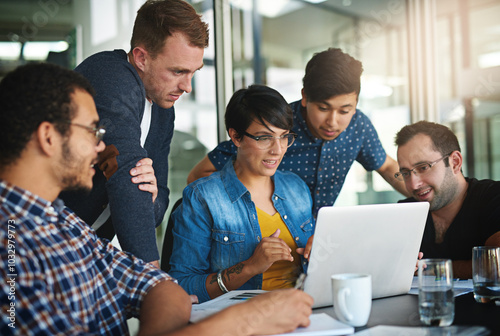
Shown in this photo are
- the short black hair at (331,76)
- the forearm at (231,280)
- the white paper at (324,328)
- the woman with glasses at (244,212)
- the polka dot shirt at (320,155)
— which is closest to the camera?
the white paper at (324,328)

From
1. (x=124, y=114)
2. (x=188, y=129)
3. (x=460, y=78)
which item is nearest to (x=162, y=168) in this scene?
(x=124, y=114)

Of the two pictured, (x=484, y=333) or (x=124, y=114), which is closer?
(x=484, y=333)

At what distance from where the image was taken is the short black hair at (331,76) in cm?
212

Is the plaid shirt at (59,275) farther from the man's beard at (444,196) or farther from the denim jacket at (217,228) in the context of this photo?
the man's beard at (444,196)

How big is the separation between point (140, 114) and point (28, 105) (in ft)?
1.80

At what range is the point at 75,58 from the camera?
8.85 ft

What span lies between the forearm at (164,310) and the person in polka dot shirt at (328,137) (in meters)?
1.25

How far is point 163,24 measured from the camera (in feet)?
5.27

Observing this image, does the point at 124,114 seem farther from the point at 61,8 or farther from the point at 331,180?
the point at 61,8

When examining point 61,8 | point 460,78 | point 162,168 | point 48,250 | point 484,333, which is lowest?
point 484,333

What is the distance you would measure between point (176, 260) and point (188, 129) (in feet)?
4.93

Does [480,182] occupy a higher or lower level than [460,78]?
lower

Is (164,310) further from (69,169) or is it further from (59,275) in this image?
(69,169)

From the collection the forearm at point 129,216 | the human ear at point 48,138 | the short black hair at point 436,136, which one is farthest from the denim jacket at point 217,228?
the human ear at point 48,138
